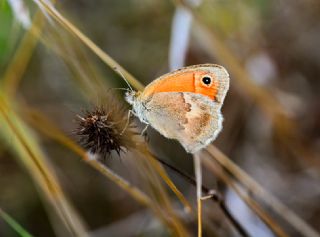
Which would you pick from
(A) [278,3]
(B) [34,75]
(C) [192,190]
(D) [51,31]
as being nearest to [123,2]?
(B) [34,75]

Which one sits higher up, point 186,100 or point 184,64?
point 184,64

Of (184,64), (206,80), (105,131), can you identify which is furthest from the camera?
(184,64)

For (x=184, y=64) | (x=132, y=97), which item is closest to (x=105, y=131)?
(x=132, y=97)

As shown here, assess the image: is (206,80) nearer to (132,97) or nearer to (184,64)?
(132,97)

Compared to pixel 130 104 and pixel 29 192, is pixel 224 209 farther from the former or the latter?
pixel 29 192

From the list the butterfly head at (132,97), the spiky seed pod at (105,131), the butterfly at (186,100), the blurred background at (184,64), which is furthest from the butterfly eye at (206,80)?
the blurred background at (184,64)
